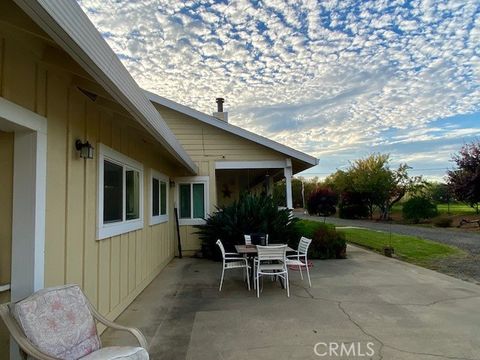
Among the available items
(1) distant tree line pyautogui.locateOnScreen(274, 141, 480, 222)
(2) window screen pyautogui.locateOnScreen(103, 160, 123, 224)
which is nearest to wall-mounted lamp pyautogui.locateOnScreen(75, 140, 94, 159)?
(2) window screen pyautogui.locateOnScreen(103, 160, 123, 224)

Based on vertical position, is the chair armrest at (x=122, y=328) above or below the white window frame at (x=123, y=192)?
below

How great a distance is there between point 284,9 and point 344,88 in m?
5.33

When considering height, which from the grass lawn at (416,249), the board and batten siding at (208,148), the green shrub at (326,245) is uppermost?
the board and batten siding at (208,148)

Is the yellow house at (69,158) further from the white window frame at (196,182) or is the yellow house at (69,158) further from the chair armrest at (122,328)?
the white window frame at (196,182)

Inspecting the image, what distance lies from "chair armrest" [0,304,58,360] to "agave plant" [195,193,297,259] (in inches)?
279

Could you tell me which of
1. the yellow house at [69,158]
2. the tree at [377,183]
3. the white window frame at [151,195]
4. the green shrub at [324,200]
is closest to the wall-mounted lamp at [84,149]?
the yellow house at [69,158]

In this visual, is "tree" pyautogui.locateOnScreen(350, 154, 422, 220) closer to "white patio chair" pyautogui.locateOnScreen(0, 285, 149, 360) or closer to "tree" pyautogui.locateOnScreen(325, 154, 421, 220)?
"tree" pyautogui.locateOnScreen(325, 154, 421, 220)

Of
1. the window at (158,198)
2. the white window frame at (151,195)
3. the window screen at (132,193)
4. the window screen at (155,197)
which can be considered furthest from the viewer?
the window screen at (155,197)

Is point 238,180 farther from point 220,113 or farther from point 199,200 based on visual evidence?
point 199,200

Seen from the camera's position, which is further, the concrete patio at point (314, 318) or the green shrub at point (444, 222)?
the green shrub at point (444, 222)

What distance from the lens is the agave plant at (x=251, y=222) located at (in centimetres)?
929

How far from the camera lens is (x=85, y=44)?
2.21 metres

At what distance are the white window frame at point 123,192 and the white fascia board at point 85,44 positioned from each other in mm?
921

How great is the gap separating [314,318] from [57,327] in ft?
10.9
